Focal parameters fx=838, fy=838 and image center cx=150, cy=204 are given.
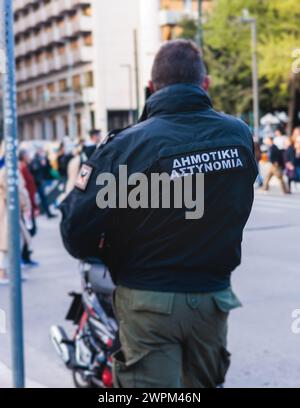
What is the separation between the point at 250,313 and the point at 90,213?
14.4 ft

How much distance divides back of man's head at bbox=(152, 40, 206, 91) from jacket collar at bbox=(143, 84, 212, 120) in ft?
0.13

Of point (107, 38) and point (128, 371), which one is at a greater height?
point (107, 38)

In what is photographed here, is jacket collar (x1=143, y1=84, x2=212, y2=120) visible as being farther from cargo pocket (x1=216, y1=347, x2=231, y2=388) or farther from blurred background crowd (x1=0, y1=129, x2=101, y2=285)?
blurred background crowd (x1=0, y1=129, x2=101, y2=285)

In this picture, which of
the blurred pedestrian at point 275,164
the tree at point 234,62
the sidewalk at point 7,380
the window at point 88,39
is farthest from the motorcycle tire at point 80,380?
the tree at point 234,62

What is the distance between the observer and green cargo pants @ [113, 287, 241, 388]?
2.60 meters

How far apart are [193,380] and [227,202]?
1.95 ft

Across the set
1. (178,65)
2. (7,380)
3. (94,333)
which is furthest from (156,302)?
(7,380)

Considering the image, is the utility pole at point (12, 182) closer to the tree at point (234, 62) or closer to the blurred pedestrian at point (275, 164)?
the blurred pedestrian at point (275, 164)

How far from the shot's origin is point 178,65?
8.91 feet

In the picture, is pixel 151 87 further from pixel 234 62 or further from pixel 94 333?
pixel 234 62

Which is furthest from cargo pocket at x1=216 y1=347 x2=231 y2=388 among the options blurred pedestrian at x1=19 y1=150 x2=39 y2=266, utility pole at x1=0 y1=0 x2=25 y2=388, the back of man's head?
blurred pedestrian at x1=19 y1=150 x2=39 y2=266

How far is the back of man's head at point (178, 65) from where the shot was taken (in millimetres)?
2711

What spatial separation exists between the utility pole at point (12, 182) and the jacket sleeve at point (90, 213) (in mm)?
1064

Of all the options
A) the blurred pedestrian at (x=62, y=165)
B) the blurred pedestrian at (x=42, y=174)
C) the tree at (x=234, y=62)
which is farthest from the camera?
the tree at (x=234, y=62)
